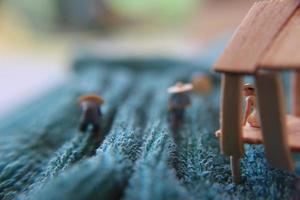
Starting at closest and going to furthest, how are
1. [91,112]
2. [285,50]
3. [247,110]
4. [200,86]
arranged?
[285,50] < [247,110] < [91,112] < [200,86]

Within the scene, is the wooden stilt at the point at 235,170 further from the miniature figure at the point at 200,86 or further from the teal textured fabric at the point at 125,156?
the miniature figure at the point at 200,86

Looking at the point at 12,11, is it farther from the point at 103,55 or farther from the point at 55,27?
the point at 103,55

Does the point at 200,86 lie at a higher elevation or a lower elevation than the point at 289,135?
higher

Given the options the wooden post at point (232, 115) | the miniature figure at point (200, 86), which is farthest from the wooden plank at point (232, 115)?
the miniature figure at point (200, 86)

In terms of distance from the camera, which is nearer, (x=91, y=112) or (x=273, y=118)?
(x=273, y=118)

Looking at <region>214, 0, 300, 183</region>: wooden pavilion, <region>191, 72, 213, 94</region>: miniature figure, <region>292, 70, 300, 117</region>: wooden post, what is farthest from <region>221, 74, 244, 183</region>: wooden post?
<region>191, 72, 213, 94</region>: miniature figure

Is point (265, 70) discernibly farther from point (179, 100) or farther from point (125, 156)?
point (179, 100)

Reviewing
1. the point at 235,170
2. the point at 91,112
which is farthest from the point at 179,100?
the point at 235,170
